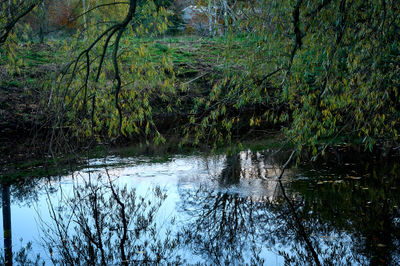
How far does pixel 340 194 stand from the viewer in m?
7.50

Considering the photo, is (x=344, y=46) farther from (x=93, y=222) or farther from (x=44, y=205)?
(x=44, y=205)

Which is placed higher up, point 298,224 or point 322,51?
point 322,51

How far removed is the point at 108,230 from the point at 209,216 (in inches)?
61.3

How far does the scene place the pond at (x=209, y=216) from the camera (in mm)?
5434

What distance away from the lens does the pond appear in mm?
5434

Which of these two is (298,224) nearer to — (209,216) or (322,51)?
(209,216)

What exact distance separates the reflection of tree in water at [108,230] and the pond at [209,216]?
0.05 feet

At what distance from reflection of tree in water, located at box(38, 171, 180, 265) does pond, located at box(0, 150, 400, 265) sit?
0.5 inches

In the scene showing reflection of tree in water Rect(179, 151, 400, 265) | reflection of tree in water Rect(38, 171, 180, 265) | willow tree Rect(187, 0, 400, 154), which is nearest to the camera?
willow tree Rect(187, 0, 400, 154)

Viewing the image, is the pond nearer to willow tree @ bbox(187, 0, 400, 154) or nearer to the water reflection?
the water reflection

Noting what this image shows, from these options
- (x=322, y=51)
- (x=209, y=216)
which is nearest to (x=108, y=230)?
(x=209, y=216)

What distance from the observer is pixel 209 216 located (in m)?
6.82

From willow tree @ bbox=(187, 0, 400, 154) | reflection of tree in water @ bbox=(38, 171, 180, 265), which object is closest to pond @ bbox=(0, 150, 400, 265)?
reflection of tree in water @ bbox=(38, 171, 180, 265)

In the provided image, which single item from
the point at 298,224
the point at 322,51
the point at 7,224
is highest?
the point at 322,51
